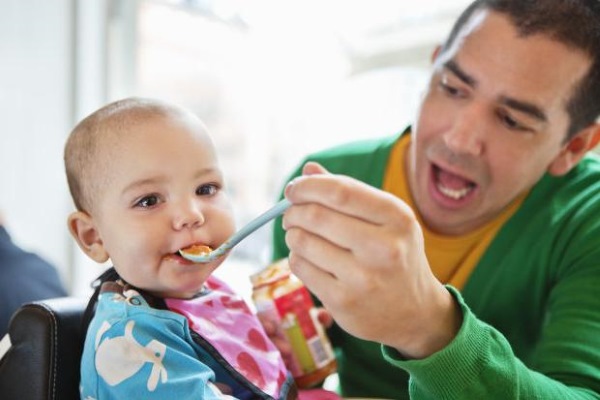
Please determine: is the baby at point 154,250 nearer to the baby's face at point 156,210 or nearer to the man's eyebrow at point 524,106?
the baby's face at point 156,210

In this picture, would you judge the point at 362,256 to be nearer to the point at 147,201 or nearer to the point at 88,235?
the point at 147,201

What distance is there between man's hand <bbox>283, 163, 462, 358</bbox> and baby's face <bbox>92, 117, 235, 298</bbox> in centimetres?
30

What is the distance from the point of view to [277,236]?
1.62 meters

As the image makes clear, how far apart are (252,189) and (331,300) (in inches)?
86.3

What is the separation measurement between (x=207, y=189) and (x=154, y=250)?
0.52ft

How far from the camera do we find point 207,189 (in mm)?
1059

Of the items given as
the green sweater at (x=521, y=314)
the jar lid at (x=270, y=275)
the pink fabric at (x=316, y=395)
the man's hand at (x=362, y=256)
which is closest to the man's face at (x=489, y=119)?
the green sweater at (x=521, y=314)

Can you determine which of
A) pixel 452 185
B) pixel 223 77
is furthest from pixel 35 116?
pixel 452 185

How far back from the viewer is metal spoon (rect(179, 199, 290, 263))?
0.74 metres

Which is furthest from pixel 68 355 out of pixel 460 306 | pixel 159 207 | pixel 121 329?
pixel 460 306

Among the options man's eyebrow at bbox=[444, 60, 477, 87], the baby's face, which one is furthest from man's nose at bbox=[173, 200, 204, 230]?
man's eyebrow at bbox=[444, 60, 477, 87]

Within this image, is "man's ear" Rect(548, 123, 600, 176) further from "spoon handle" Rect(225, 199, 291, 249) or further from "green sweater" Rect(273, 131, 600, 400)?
"spoon handle" Rect(225, 199, 291, 249)

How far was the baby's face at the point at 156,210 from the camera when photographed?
97cm

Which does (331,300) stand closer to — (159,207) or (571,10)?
(159,207)
